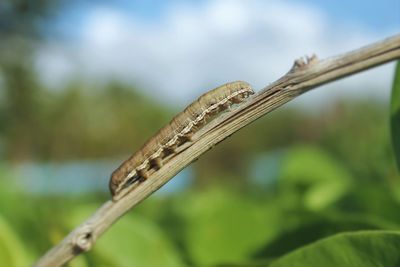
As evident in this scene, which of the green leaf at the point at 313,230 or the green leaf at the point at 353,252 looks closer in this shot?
the green leaf at the point at 353,252

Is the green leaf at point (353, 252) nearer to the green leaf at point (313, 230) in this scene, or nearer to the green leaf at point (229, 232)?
the green leaf at point (313, 230)

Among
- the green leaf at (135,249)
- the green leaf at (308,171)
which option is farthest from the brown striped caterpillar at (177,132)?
A: the green leaf at (308,171)

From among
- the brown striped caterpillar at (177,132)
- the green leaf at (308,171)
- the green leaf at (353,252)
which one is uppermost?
the green leaf at (308,171)

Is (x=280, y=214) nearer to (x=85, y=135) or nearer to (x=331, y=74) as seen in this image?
(x=331, y=74)

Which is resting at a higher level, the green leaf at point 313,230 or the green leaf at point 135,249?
the green leaf at point 135,249

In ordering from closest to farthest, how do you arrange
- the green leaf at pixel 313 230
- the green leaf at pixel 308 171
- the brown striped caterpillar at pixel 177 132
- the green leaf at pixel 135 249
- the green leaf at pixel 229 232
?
the brown striped caterpillar at pixel 177 132 < the green leaf at pixel 313 230 < the green leaf at pixel 135 249 < the green leaf at pixel 229 232 < the green leaf at pixel 308 171

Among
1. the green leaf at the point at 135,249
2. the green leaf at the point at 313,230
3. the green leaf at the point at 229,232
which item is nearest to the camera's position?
the green leaf at the point at 313,230

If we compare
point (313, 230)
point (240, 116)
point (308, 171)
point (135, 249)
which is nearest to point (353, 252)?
point (240, 116)
